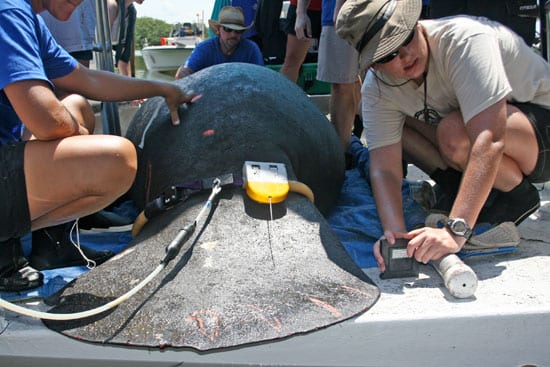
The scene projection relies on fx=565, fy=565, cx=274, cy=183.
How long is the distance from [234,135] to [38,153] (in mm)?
786

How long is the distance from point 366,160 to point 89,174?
194 cm

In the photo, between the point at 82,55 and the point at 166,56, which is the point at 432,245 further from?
the point at 166,56

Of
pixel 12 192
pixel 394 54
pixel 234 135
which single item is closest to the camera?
pixel 12 192

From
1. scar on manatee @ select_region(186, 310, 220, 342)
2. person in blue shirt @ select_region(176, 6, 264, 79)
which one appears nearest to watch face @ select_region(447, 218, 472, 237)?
scar on manatee @ select_region(186, 310, 220, 342)

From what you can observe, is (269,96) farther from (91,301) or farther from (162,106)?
(91,301)

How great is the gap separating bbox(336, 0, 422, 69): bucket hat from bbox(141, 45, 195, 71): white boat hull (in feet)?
34.3

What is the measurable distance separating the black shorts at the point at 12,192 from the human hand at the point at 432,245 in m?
1.33

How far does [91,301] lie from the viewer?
179 cm

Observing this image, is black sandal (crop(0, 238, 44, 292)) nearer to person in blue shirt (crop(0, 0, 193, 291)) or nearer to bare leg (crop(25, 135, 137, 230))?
person in blue shirt (crop(0, 0, 193, 291))

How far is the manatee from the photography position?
1666mm

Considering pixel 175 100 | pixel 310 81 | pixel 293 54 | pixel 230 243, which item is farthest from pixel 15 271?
pixel 310 81

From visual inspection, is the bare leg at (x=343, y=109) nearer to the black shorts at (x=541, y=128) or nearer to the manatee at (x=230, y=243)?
the manatee at (x=230, y=243)

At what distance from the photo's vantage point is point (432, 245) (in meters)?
1.92

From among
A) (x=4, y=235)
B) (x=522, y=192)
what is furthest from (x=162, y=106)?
(x=522, y=192)
